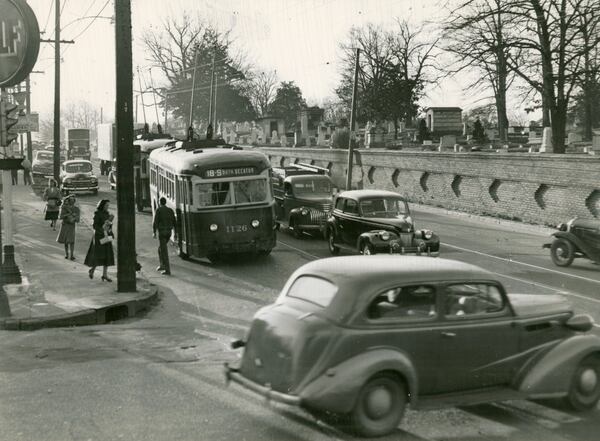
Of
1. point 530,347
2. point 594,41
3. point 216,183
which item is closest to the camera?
point 530,347

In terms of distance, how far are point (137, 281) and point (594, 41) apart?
79.2 ft

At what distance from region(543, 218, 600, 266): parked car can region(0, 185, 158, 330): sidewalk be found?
9691 mm

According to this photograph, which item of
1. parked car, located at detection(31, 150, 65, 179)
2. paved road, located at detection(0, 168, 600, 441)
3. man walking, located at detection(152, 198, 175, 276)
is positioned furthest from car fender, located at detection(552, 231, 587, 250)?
parked car, located at detection(31, 150, 65, 179)

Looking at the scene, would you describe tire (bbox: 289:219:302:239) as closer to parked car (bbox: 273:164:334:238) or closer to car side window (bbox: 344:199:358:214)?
parked car (bbox: 273:164:334:238)

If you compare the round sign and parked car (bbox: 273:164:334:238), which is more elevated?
the round sign

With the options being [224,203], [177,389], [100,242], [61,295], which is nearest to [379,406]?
[177,389]

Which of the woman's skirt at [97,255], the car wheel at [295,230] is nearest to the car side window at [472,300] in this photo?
the woman's skirt at [97,255]

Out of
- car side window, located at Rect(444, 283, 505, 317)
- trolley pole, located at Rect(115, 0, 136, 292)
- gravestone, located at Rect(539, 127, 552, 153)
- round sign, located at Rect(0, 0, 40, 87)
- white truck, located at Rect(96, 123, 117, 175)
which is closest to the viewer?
car side window, located at Rect(444, 283, 505, 317)

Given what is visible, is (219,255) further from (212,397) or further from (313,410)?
(313,410)

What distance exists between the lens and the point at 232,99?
88.5 meters

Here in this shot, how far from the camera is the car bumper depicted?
21.4 feet

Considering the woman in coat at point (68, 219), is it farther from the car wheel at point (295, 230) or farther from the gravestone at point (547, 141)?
the gravestone at point (547, 141)

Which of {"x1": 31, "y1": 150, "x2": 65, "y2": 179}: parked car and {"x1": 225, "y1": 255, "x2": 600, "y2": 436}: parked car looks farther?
{"x1": 31, "y1": 150, "x2": 65, "y2": 179}: parked car

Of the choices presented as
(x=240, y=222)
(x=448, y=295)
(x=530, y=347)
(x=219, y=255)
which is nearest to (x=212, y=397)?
(x=448, y=295)
